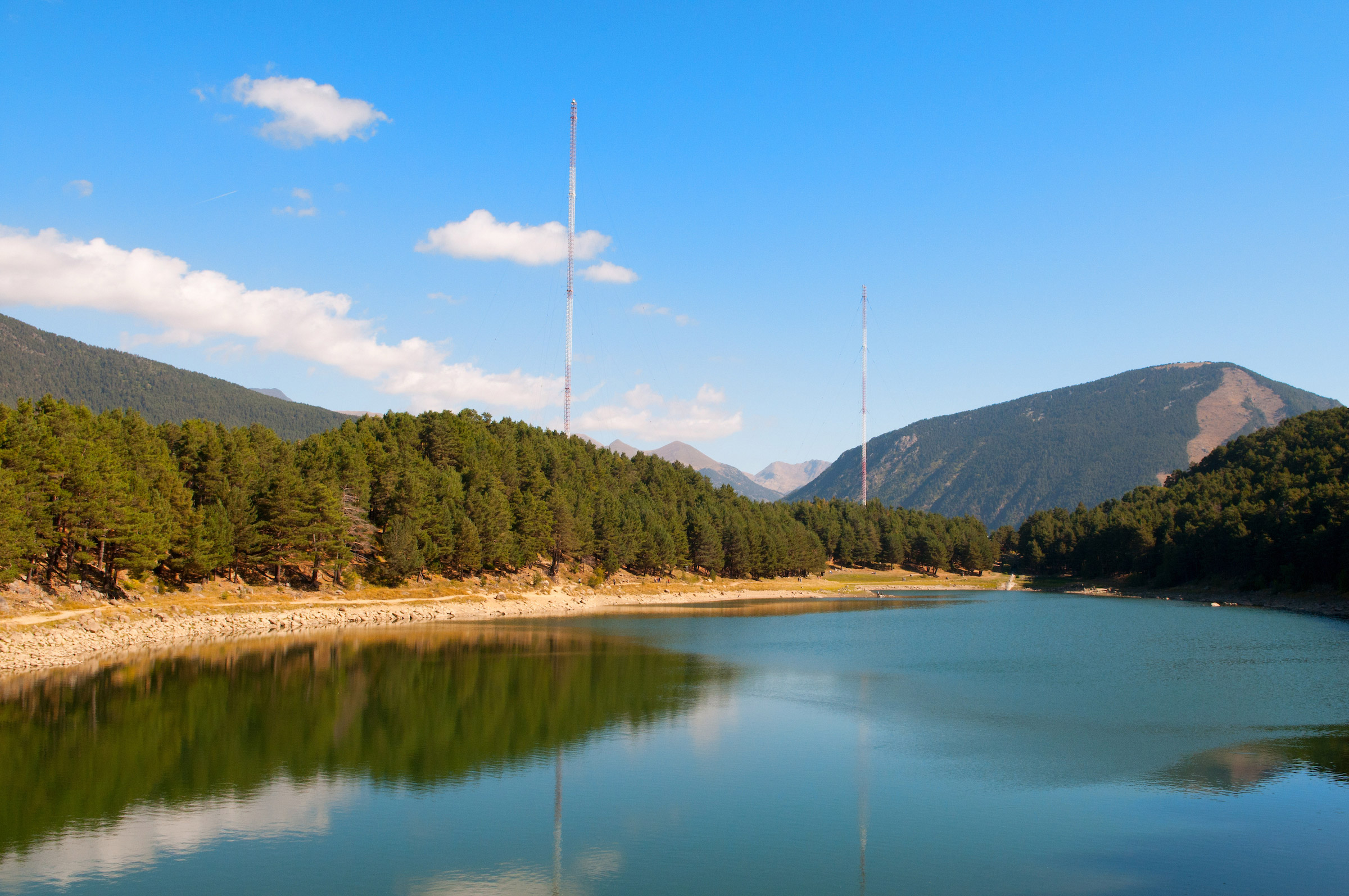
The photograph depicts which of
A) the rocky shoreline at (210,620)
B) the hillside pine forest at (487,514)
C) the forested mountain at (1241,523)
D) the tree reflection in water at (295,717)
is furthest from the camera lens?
the forested mountain at (1241,523)

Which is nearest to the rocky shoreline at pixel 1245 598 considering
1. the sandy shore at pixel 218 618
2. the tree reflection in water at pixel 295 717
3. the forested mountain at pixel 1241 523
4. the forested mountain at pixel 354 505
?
the forested mountain at pixel 1241 523

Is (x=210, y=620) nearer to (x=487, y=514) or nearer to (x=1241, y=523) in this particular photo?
(x=487, y=514)

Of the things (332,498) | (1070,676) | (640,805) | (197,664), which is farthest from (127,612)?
(1070,676)

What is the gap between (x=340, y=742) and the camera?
31.6m

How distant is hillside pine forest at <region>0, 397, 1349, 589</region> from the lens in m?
59.4

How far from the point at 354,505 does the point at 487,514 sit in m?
13.7

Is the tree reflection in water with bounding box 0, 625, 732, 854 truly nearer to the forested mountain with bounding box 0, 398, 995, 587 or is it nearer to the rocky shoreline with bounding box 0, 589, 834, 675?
the rocky shoreline with bounding box 0, 589, 834, 675

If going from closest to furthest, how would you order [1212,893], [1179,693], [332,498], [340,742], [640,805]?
[1212,893], [640,805], [340,742], [1179,693], [332,498]

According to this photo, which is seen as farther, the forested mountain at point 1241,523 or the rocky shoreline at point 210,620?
the forested mountain at point 1241,523

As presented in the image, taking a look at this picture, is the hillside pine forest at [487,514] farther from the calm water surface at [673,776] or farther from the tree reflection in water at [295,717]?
the calm water surface at [673,776]

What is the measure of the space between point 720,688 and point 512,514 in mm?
64711

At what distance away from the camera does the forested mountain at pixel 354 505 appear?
189 feet

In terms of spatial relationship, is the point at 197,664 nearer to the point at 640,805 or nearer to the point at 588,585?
the point at 640,805

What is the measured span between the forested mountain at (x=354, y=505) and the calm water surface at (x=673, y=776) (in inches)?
564
